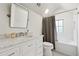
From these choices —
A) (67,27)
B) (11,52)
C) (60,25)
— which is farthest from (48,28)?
(11,52)

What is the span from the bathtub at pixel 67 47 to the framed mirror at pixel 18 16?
154 cm

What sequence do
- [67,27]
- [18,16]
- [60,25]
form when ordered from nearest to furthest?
[18,16] → [60,25] → [67,27]

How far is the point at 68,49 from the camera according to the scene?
7.87ft

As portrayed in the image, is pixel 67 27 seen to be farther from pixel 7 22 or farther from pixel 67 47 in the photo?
pixel 7 22

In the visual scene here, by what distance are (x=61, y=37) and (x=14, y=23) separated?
209cm

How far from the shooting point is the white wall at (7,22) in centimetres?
117

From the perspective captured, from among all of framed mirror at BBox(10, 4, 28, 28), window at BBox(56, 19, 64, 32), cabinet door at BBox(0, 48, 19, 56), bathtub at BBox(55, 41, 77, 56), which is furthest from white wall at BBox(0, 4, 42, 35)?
bathtub at BBox(55, 41, 77, 56)

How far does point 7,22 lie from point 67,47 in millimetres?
2043

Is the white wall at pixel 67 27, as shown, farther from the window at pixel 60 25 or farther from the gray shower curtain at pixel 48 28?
the gray shower curtain at pixel 48 28

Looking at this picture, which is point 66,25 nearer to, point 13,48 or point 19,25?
point 19,25

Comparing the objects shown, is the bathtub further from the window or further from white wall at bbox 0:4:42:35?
white wall at bbox 0:4:42:35

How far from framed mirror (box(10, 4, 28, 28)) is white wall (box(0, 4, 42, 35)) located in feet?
0.28

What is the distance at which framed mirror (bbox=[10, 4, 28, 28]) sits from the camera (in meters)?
1.35

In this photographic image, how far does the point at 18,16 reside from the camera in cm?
148
